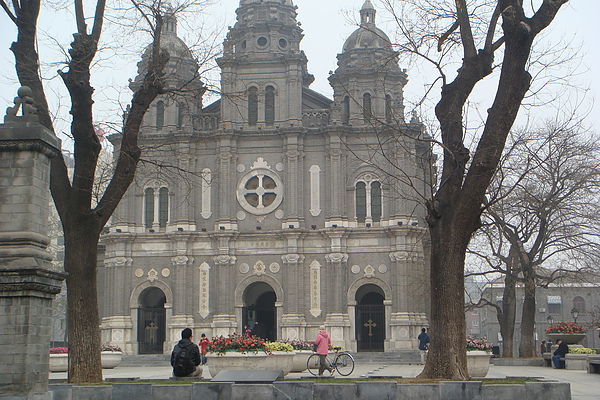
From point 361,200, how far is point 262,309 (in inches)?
342

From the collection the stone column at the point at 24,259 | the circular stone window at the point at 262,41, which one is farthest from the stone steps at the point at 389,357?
the stone column at the point at 24,259

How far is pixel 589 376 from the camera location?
2742cm

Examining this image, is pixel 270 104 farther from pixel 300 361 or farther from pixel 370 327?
pixel 300 361

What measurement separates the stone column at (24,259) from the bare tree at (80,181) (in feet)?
11.6

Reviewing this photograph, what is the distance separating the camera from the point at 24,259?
15.1 metres

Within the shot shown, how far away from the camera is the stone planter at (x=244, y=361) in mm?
23719

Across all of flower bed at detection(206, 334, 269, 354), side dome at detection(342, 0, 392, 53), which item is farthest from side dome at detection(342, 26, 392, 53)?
flower bed at detection(206, 334, 269, 354)

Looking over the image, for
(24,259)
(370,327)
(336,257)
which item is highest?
(336,257)

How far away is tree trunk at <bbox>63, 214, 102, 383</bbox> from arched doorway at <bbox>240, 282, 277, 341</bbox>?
27618 mm

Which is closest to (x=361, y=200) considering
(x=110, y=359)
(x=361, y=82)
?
(x=361, y=82)

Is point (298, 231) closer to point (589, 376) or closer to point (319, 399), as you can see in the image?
point (589, 376)

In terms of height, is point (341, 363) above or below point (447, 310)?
below

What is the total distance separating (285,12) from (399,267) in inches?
663

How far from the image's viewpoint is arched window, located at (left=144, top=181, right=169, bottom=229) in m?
47.5
